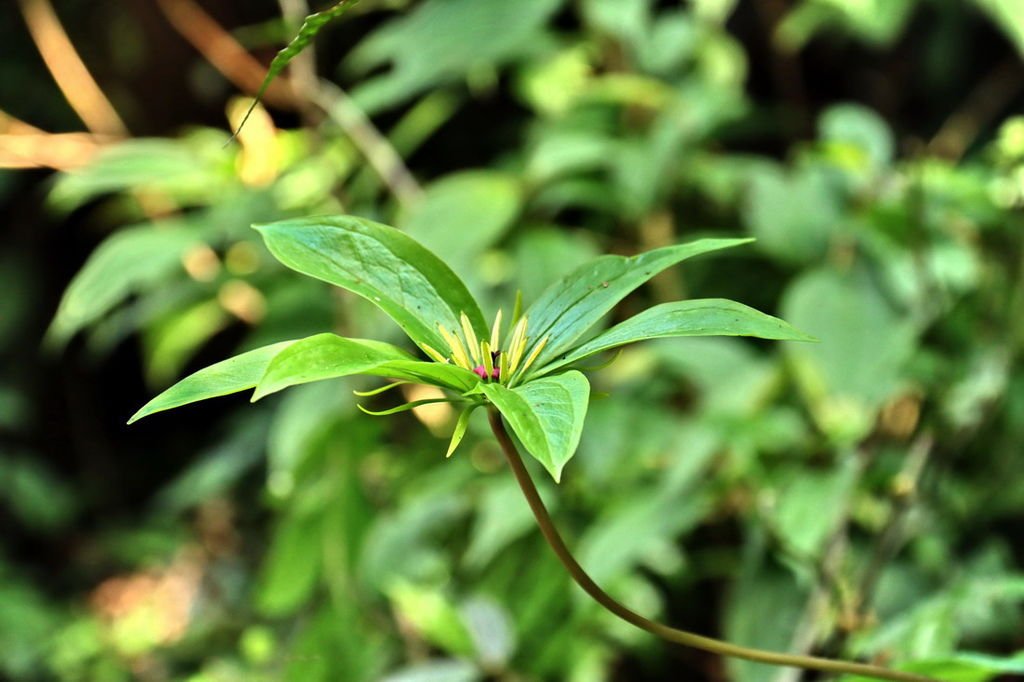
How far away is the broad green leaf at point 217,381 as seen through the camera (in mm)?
306

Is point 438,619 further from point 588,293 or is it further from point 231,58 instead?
point 231,58

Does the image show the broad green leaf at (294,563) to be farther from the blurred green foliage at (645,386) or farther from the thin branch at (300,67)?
the thin branch at (300,67)

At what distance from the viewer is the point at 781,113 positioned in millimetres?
1480

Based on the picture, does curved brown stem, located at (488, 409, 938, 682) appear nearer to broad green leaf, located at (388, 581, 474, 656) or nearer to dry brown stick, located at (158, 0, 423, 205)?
broad green leaf, located at (388, 581, 474, 656)

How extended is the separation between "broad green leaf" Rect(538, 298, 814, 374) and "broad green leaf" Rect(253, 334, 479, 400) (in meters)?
0.05

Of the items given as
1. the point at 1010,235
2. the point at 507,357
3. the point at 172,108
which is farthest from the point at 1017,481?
the point at 172,108

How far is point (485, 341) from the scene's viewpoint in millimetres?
361

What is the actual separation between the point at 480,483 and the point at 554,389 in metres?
0.66

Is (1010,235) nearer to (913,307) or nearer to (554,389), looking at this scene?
(913,307)

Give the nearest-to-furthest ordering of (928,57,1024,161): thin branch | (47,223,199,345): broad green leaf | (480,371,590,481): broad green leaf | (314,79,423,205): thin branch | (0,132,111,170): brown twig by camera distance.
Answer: (480,371,590,481): broad green leaf
(47,223,199,345): broad green leaf
(314,79,423,205): thin branch
(0,132,111,170): brown twig
(928,57,1024,161): thin branch

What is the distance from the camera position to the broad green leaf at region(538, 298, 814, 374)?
0.31m

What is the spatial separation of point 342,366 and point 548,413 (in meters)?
0.06

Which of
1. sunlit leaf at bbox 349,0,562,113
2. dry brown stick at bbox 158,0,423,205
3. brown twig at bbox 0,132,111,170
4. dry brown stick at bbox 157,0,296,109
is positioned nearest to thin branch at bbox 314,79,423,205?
dry brown stick at bbox 158,0,423,205

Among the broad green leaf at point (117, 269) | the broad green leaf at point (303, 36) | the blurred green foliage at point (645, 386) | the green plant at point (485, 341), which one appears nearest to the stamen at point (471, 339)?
the green plant at point (485, 341)
